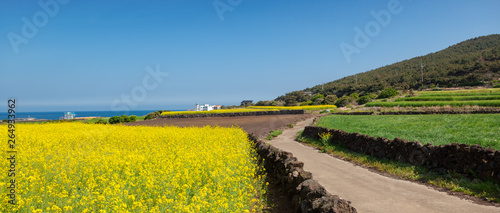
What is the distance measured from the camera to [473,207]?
6.89 m

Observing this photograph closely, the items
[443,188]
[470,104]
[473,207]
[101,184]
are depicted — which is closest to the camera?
[473,207]

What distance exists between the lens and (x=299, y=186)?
22.8 feet

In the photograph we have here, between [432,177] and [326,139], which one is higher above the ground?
[326,139]

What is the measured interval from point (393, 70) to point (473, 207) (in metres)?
137

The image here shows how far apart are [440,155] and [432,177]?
0.93 meters

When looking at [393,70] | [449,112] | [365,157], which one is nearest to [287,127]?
[449,112]

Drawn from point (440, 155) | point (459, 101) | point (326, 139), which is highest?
point (459, 101)

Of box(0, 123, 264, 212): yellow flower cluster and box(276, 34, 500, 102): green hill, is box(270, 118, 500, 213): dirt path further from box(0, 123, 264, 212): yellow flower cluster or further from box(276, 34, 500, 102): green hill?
box(276, 34, 500, 102): green hill

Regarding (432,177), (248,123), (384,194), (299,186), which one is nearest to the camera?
(299,186)

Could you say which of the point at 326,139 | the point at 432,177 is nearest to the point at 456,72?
the point at 326,139

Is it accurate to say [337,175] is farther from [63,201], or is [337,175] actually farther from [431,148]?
[63,201]

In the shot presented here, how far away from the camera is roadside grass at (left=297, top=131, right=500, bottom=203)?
25.6 feet

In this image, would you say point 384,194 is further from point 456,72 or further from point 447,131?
point 456,72

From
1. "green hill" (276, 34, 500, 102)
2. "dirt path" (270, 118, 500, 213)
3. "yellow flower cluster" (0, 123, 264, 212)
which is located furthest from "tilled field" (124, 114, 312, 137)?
"green hill" (276, 34, 500, 102)
